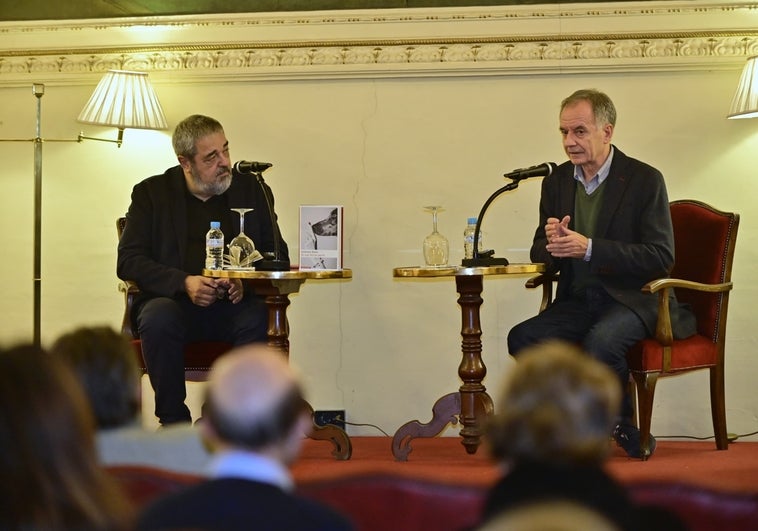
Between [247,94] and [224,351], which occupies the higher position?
[247,94]

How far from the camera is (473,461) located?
4.10m

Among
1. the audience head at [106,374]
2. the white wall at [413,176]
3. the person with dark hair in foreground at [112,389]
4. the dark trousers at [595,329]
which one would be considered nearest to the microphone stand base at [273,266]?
the dark trousers at [595,329]

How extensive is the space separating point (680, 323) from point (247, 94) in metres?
2.36

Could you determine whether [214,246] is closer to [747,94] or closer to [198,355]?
[198,355]

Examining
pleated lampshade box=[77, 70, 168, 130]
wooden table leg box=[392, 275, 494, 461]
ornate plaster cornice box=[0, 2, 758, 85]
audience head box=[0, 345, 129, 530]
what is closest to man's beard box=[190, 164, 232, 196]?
pleated lampshade box=[77, 70, 168, 130]

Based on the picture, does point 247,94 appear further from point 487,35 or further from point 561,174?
point 561,174

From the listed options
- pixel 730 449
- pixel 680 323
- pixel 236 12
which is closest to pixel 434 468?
pixel 680 323

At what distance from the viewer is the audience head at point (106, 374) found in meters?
1.71

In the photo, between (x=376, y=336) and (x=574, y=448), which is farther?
(x=376, y=336)

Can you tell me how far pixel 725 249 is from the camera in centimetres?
416

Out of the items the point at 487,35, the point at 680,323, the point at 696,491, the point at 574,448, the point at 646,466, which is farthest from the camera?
the point at 487,35

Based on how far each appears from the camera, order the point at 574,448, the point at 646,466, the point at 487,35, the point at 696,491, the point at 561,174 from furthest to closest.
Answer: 1. the point at 487,35
2. the point at 561,174
3. the point at 646,466
4. the point at 696,491
5. the point at 574,448

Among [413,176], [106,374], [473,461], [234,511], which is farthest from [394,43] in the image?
[234,511]

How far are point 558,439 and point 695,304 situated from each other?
3.08m
